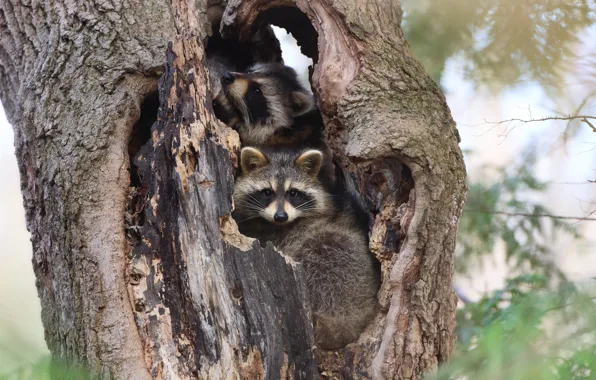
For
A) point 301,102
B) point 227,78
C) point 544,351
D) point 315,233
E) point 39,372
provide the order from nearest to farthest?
point 544,351 < point 39,372 < point 315,233 < point 227,78 < point 301,102

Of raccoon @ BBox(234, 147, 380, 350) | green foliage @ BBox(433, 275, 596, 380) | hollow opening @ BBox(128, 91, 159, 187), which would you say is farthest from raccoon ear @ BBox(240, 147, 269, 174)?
green foliage @ BBox(433, 275, 596, 380)

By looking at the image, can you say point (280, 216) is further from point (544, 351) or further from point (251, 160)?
point (544, 351)

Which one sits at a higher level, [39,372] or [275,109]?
[275,109]

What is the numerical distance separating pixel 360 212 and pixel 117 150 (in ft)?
4.46

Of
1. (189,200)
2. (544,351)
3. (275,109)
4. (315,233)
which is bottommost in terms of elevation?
(544,351)

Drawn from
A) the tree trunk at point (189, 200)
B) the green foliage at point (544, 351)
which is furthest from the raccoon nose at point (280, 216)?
the green foliage at point (544, 351)

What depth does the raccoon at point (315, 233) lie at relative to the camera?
10.5ft

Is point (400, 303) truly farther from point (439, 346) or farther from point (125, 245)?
point (125, 245)

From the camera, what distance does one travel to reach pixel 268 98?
4.28 meters

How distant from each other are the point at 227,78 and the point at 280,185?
746 millimetres

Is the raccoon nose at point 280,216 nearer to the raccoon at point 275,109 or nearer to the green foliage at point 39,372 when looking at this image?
the raccoon at point 275,109

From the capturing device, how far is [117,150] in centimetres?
287

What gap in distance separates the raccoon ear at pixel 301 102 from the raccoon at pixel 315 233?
0.34 m

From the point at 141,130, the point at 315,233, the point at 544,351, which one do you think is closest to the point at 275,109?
the point at 315,233
